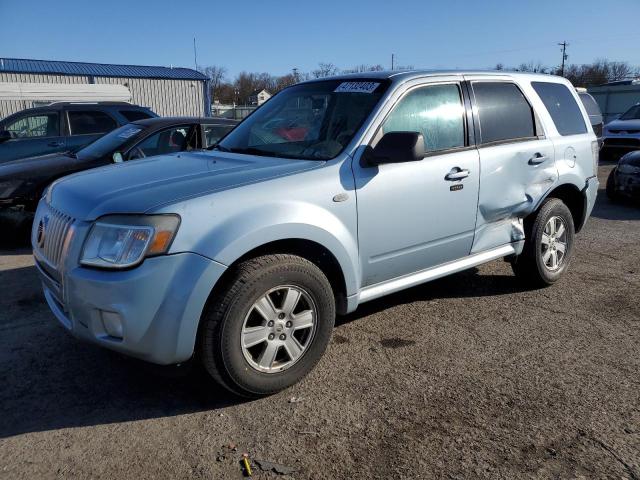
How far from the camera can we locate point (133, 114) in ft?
31.3

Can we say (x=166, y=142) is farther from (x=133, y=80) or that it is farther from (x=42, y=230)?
(x=133, y=80)

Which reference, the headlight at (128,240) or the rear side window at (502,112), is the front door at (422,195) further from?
the headlight at (128,240)

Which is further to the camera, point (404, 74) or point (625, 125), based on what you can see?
point (625, 125)

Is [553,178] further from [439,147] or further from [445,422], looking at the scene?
[445,422]

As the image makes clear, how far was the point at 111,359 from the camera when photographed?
3.51 meters

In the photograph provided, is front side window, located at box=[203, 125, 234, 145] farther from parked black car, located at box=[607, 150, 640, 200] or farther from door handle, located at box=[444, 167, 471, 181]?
parked black car, located at box=[607, 150, 640, 200]

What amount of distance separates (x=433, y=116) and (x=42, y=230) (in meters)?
2.73

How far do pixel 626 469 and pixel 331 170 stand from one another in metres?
2.14

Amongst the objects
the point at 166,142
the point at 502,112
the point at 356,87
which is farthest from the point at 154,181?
the point at 166,142

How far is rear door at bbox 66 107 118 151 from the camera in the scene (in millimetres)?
9023

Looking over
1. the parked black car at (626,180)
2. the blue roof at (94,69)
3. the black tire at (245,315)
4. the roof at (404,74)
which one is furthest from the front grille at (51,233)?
the blue roof at (94,69)

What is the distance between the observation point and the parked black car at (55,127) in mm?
8867

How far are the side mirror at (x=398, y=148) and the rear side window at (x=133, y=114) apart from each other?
726cm

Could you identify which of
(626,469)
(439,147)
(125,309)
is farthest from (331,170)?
(626,469)
